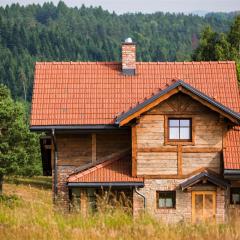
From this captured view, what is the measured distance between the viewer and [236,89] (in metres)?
22.7

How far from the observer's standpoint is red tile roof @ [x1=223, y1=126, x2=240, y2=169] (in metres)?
20.7

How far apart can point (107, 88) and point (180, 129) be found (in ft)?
10.8

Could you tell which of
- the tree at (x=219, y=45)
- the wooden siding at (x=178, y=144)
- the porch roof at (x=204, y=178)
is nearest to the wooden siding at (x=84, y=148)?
the wooden siding at (x=178, y=144)

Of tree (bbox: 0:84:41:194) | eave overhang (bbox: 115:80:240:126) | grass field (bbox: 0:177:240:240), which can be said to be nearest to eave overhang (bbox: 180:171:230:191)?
eave overhang (bbox: 115:80:240:126)

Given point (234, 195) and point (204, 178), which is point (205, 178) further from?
point (234, 195)

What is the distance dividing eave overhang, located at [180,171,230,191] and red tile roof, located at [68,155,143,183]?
1484 millimetres

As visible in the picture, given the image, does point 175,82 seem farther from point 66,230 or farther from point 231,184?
point 66,230

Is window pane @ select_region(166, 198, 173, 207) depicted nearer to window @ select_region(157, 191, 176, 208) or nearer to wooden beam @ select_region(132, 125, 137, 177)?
window @ select_region(157, 191, 176, 208)

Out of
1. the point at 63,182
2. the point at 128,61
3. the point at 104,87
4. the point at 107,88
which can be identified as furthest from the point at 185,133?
the point at 63,182

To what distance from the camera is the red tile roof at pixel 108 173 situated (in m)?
20.8

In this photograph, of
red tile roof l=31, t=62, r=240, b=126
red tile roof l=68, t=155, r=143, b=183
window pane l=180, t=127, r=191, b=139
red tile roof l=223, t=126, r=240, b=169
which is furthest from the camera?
red tile roof l=31, t=62, r=240, b=126

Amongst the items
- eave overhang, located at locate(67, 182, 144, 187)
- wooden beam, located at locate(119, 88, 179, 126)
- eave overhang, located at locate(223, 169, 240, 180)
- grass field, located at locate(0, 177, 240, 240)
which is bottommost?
grass field, located at locate(0, 177, 240, 240)

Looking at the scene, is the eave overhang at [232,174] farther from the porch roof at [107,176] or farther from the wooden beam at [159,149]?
the porch roof at [107,176]


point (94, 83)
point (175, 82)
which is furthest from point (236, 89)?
point (94, 83)
